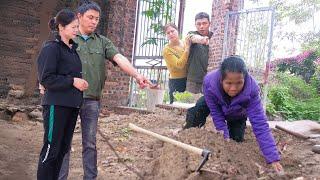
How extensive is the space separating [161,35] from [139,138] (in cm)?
424

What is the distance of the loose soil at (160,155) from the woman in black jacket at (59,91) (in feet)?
3.36

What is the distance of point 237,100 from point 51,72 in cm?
157

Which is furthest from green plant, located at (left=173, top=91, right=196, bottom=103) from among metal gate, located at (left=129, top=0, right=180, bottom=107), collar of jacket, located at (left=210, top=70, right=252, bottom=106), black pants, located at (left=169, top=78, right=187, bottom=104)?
collar of jacket, located at (left=210, top=70, right=252, bottom=106)

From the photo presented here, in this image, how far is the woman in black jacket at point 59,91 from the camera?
3428 mm

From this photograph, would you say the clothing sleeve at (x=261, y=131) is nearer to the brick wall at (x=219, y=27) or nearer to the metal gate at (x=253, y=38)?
the metal gate at (x=253, y=38)

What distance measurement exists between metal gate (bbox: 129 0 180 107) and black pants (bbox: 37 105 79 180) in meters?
6.47

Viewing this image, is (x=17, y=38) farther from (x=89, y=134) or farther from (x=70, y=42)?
(x=70, y=42)

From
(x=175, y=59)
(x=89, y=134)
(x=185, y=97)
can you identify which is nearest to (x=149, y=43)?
(x=185, y=97)

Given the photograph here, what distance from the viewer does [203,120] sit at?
4570 millimetres

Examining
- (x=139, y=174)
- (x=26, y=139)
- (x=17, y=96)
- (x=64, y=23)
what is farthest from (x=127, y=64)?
(x=17, y=96)

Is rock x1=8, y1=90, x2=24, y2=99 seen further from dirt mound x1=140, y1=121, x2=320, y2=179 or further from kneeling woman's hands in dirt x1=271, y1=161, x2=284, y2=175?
kneeling woman's hands in dirt x1=271, y1=161, x2=284, y2=175

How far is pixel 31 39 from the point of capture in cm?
935

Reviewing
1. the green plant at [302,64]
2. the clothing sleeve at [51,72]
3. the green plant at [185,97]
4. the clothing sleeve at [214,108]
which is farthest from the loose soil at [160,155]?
the green plant at [302,64]

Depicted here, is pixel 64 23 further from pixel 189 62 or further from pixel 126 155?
pixel 189 62
